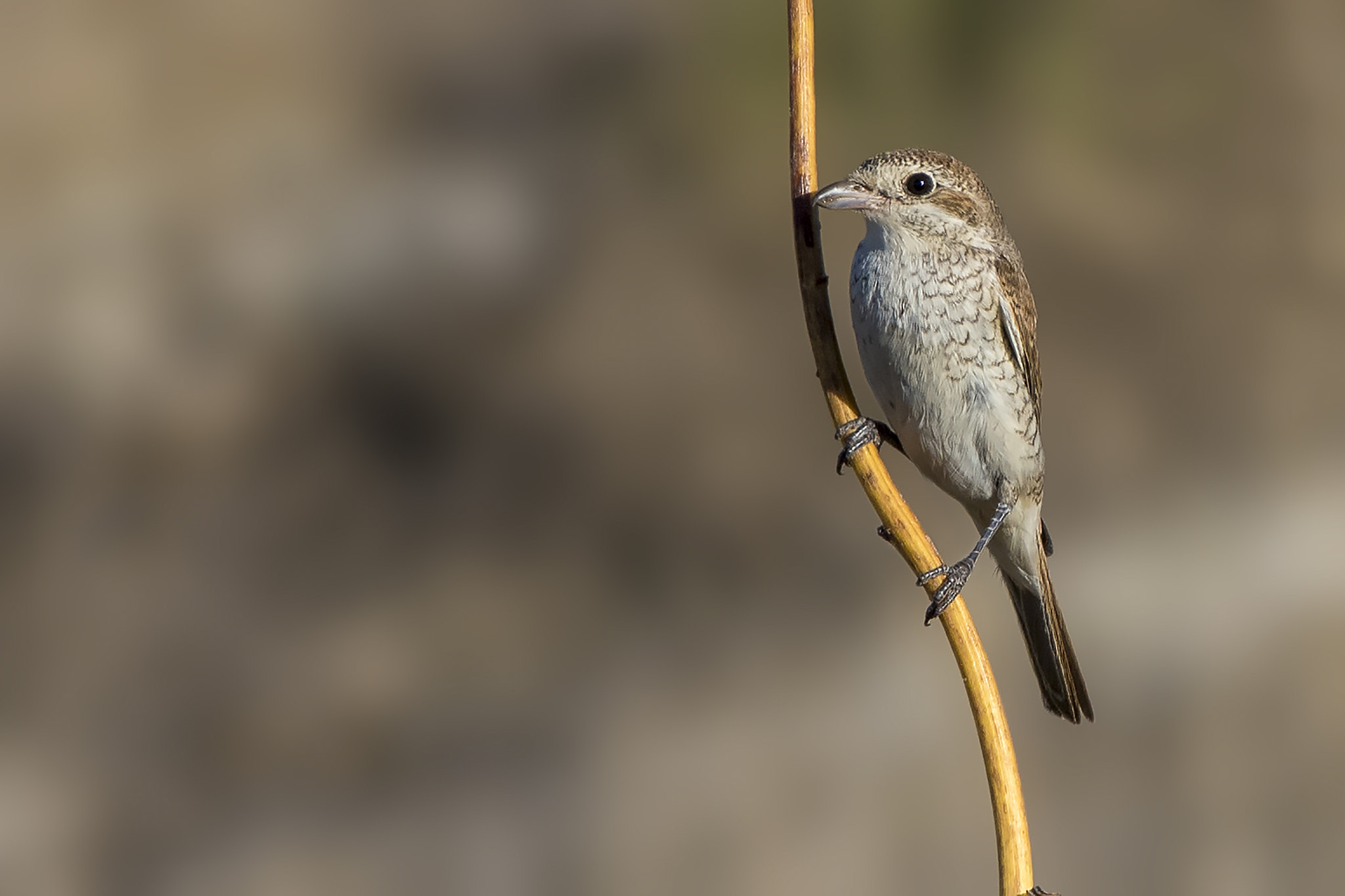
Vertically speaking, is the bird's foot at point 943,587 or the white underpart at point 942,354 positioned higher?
the white underpart at point 942,354

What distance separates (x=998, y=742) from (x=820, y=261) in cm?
53

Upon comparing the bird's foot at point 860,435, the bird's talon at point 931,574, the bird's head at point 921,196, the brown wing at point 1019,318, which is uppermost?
the bird's head at point 921,196

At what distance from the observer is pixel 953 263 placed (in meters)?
2.10

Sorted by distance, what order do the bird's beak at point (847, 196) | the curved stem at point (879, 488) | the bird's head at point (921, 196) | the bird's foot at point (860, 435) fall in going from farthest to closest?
the bird's head at point (921, 196) → the bird's beak at point (847, 196) → the bird's foot at point (860, 435) → the curved stem at point (879, 488)

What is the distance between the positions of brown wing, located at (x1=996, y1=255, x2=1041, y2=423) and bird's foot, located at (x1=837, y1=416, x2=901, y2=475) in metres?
0.28

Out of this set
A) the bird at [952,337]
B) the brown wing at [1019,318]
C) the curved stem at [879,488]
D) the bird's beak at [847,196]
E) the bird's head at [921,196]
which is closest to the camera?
the curved stem at [879,488]

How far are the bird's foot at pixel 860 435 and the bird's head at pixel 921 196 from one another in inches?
13.4

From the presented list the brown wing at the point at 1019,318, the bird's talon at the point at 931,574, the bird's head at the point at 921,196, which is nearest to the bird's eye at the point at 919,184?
the bird's head at the point at 921,196

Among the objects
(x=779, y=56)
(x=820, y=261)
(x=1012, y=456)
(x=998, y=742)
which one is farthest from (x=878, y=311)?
(x=779, y=56)

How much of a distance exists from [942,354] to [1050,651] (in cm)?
67

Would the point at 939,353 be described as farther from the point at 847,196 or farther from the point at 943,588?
the point at 943,588

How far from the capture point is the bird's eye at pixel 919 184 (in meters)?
1.97

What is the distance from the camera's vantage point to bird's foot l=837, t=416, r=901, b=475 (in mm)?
1355

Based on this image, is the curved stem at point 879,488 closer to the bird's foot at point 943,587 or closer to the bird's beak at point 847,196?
the bird's foot at point 943,587
